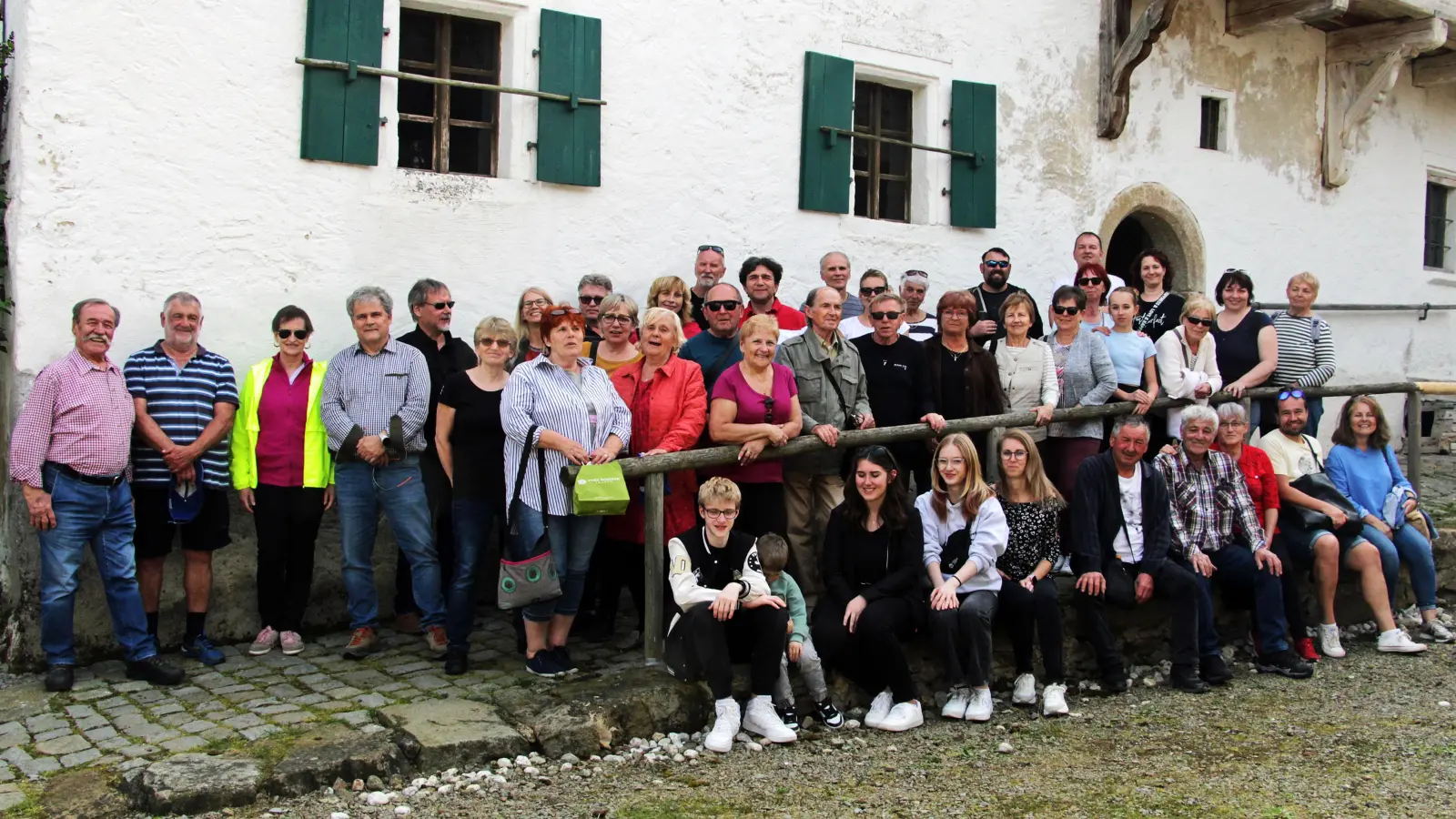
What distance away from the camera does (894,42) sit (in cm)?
844

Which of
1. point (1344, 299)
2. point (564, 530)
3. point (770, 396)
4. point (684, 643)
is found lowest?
point (684, 643)

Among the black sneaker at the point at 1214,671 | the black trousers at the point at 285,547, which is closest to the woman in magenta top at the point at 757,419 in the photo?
the black trousers at the point at 285,547

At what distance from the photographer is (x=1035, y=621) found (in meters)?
5.42

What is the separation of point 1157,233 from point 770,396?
596 cm

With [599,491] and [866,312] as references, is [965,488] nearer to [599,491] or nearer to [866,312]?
[866,312]

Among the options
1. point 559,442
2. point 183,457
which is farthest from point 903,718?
point 183,457

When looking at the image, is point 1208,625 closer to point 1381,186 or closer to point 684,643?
point 684,643

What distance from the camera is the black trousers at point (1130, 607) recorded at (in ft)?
Result: 18.5

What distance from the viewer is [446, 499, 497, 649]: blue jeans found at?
17.3 feet

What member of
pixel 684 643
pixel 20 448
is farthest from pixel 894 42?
pixel 20 448

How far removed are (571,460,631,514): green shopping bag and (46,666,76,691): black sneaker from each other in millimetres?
2246

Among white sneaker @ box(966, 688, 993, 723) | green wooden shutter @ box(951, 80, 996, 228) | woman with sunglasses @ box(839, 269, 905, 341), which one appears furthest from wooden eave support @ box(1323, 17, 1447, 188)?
white sneaker @ box(966, 688, 993, 723)

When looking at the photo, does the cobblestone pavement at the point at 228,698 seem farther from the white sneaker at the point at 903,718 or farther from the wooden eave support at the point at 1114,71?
the wooden eave support at the point at 1114,71

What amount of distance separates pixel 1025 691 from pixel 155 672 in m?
3.58
